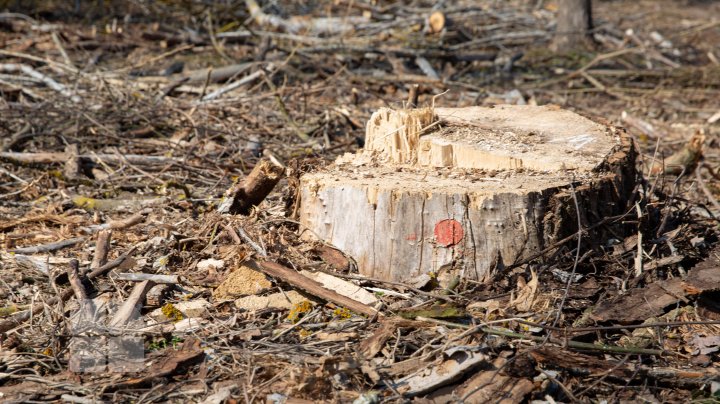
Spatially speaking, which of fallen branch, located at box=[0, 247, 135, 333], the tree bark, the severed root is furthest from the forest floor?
the tree bark

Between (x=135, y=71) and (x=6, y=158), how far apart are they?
2667mm

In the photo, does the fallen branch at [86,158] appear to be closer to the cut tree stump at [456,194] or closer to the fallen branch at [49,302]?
the fallen branch at [49,302]

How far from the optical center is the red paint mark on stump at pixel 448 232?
133 inches

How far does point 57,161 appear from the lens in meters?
5.57

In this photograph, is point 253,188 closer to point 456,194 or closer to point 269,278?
point 269,278

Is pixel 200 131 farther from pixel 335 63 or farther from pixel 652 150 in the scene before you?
pixel 652 150

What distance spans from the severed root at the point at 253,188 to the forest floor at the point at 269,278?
0.39 feet

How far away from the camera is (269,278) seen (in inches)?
142

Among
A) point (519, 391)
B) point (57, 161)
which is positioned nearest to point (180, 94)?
point (57, 161)

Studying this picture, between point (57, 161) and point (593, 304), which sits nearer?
point (593, 304)

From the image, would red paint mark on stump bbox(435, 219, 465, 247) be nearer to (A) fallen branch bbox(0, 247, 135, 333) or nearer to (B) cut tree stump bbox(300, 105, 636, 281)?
(B) cut tree stump bbox(300, 105, 636, 281)

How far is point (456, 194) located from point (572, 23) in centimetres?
716

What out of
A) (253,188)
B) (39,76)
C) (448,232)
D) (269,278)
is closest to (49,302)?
(269,278)

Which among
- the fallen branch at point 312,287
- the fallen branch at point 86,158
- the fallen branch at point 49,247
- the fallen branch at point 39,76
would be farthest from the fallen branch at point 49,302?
the fallen branch at point 39,76
